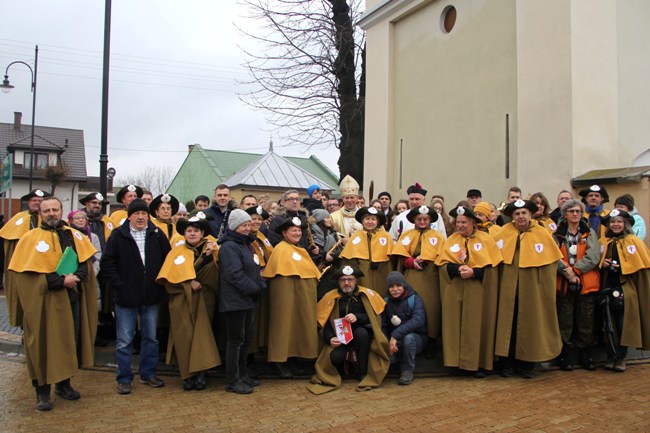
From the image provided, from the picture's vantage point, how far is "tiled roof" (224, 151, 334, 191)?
97.4ft

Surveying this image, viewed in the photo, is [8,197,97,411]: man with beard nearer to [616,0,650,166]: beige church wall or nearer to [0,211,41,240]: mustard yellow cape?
[0,211,41,240]: mustard yellow cape

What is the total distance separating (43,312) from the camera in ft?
18.7

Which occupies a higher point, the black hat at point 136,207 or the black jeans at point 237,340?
the black hat at point 136,207

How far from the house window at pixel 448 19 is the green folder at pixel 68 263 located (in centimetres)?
1142

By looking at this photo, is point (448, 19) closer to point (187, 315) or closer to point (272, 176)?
point (187, 315)

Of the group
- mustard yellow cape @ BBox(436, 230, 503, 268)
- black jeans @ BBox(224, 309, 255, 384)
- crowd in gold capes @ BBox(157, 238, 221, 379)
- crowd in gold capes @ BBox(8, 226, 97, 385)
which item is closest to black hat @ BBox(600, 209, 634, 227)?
mustard yellow cape @ BBox(436, 230, 503, 268)

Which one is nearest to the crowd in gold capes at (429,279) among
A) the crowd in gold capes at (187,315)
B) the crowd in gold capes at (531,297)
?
the crowd in gold capes at (531,297)

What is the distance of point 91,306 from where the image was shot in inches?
245

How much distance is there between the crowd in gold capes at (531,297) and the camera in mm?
6719

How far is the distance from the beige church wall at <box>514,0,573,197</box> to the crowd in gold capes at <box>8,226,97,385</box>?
8.78 m

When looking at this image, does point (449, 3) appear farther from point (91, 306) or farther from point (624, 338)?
Result: point (91, 306)

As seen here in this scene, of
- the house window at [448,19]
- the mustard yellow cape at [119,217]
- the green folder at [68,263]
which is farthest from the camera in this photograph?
the house window at [448,19]

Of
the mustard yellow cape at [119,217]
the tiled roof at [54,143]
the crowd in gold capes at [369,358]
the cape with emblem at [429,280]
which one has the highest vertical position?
the tiled roof at [54,143]

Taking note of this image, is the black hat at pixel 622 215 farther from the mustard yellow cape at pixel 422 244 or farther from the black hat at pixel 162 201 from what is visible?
the black hat at pixel 162 201
